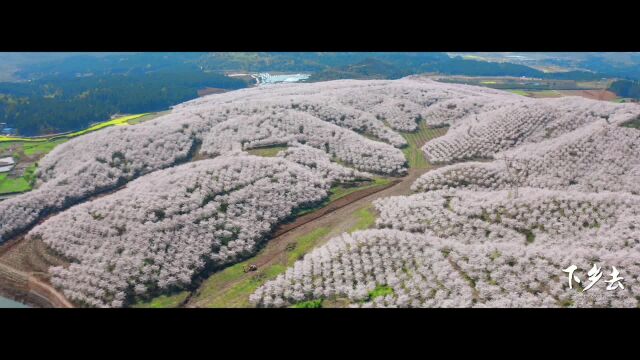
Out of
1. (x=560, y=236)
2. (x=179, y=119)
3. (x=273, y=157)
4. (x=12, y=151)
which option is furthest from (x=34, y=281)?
(x=560, y=236)

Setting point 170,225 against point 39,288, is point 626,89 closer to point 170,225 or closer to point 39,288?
point 170,225

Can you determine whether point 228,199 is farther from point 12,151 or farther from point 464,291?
point 12,151

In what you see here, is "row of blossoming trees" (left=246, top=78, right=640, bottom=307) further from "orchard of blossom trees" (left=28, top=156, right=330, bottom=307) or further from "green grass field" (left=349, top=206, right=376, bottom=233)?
"orchard of blossom trees" (left=28, top=156, right=330, bottom=307)

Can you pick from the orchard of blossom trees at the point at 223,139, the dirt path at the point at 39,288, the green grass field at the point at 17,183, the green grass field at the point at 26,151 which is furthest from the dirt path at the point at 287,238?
the green grass field at the point at 26,151

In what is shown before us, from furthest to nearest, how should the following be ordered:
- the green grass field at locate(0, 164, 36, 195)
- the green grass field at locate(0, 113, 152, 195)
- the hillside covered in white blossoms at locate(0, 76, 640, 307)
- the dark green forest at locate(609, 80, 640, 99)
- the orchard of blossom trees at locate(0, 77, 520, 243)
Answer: the dark green forest at locate(609, 80, 640, 99)
the green grass field at locate(0, 113, 152, 195)
the green grass field at locate(0, 164, 36, 195)
the orchard of blossom trees at locate(0, 77, 520, 243)
the hillside covered in white blossoms at locate(0, 76, 640, 307)

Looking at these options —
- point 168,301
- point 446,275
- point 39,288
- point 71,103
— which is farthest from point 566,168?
point 71,103

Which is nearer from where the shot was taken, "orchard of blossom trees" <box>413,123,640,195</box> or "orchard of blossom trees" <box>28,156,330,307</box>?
"orchard of blossom trees" <box>28,156,330,307</box>

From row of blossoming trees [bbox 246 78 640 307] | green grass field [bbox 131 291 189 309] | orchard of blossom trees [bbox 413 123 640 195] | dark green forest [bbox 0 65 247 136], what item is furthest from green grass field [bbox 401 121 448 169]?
dark green forest [bbox 0 65 247 136]

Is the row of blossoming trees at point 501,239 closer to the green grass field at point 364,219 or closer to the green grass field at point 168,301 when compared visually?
the green grass field at point 364,219
